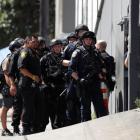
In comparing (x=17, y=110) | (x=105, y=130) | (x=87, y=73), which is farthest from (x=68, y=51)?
(x=105, y=130)

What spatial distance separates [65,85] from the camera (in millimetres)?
13062

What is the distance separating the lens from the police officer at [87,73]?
39.6 feet

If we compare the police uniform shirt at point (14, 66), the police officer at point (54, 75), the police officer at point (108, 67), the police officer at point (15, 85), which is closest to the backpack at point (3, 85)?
the police officer at point (15, 85)

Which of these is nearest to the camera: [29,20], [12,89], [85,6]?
[12,89]

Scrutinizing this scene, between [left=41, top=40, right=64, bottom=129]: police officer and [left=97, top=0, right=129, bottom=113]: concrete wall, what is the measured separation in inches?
43.5

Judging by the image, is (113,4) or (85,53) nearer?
(85,53)

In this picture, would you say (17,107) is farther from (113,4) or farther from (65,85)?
(113,4)

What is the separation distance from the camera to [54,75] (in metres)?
13.1

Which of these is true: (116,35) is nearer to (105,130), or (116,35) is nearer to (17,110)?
(17,110)

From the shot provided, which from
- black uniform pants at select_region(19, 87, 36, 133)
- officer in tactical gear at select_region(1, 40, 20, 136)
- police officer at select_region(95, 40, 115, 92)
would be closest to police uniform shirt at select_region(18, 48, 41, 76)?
black uniform pants at select_region(19, 87, 36, 133)

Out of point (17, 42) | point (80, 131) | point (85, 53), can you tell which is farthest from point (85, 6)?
point (80, 131)

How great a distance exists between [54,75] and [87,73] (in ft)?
3.66

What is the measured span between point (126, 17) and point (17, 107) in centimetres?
255

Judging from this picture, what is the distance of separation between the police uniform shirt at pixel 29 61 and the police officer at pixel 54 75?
481mm
